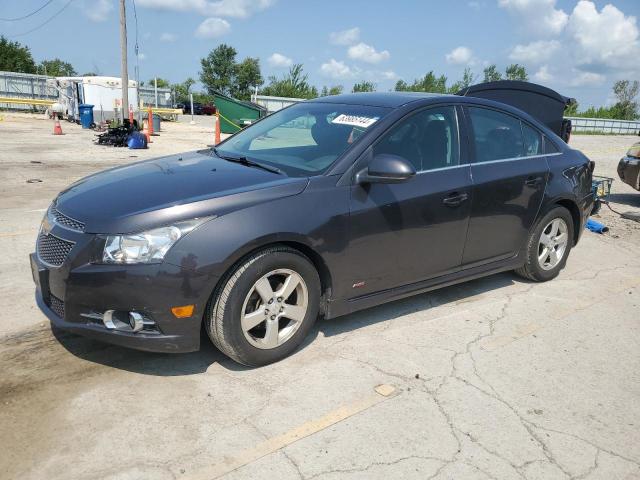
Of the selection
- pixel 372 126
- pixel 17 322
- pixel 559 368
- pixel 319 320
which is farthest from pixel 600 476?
pixel 17 322

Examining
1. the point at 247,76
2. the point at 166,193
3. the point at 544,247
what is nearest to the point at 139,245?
the point at 166,193

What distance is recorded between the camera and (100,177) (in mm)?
3844

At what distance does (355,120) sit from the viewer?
157 inches

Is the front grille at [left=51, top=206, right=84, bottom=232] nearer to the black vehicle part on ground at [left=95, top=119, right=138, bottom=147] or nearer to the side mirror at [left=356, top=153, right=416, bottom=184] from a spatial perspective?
the side mirror at [left=356, top=153, right=416, bottom=184]

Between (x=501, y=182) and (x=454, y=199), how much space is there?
0.63m

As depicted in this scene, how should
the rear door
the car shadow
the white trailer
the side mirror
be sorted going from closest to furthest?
the car shadow
the side mirror
the rear door
the white trailer

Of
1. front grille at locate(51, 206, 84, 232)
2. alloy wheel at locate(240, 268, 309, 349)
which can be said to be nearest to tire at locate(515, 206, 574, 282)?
alloy wheel at locate(240, 268, 309, 349)

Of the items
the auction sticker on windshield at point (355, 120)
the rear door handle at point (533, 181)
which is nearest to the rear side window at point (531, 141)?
the rear door handle at point (533, 181)

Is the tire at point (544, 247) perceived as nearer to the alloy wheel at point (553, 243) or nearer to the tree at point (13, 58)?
the alloy wheel at point (553, 243)

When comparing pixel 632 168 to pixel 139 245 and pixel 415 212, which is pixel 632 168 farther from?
pixel 139 245

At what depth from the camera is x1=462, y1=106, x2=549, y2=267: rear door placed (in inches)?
170

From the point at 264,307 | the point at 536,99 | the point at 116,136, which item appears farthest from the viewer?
the point at 116,136

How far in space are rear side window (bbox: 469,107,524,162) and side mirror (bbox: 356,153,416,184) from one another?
3.71 feet

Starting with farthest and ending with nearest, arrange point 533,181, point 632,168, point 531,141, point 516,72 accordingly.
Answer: point 516,72 → point 632,168 → point 531,141 → point 533,181
